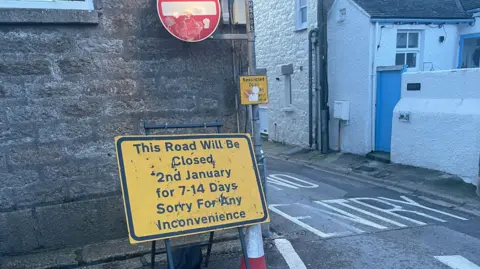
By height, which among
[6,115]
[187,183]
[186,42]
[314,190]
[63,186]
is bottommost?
[314,190]

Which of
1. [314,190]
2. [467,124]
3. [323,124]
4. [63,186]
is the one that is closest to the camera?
[63,186]

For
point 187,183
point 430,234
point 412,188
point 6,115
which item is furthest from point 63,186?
point 412,188

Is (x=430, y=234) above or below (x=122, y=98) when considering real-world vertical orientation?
below

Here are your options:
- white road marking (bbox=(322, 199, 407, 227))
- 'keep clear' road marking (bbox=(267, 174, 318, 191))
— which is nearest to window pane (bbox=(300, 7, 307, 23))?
'keep clear' road marking (bbox=(267, 174, 318, 191))

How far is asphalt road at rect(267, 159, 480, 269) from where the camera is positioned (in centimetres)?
406

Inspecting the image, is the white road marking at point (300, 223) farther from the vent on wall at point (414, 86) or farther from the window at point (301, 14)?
the window at point (301, 14)

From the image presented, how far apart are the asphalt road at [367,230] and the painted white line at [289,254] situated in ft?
0.04

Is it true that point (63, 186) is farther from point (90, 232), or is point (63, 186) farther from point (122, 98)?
point (122, 98)

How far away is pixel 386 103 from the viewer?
9.62 m

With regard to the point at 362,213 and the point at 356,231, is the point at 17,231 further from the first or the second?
the point at 362,213

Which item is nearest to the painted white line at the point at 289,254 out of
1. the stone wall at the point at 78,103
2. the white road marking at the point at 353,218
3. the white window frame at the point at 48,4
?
the white road marking at the point at 353,218

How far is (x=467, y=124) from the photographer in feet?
23.2

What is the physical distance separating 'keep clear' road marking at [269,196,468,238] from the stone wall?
244 cm

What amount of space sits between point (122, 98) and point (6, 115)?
1189mm
